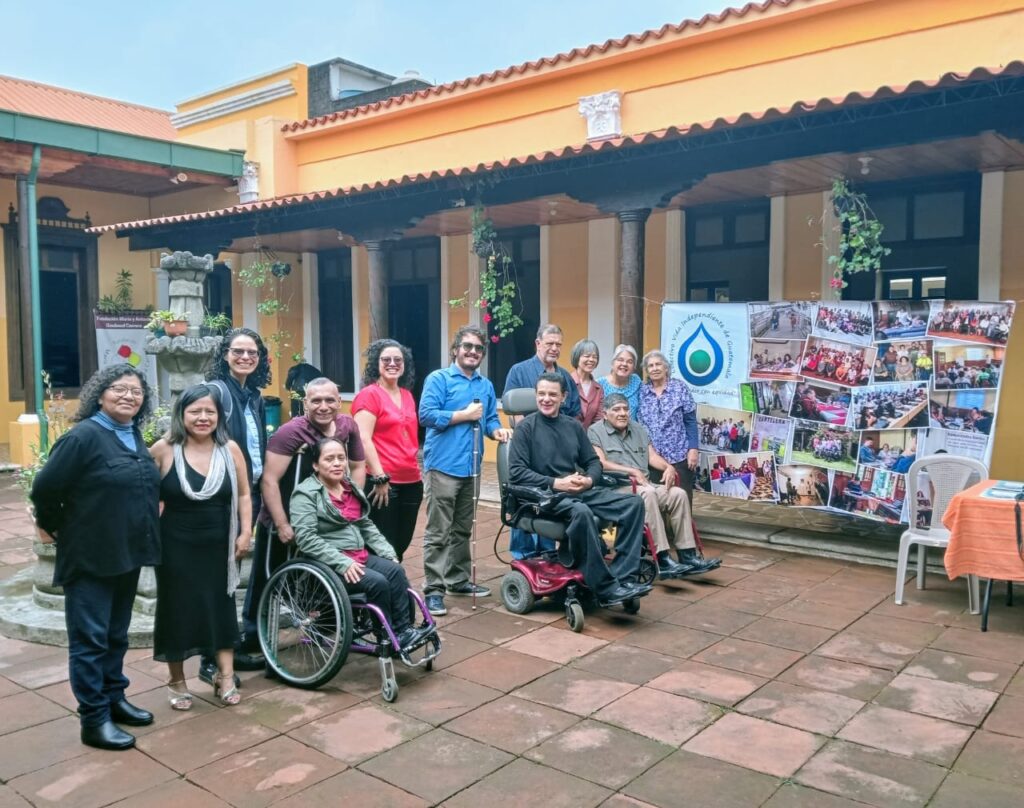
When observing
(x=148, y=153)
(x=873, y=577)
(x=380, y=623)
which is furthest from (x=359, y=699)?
(x=148, y=153)

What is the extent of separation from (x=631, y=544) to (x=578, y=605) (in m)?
0.46

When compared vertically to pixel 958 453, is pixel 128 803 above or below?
below

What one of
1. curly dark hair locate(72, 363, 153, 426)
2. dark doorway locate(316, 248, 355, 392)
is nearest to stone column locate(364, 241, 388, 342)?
dark doorway locate(316, 248, 355, 392)

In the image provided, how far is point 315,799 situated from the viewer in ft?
9.85

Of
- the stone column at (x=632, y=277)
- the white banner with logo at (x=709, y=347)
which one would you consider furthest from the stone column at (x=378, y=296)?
the white banner with logo at (x=709, y=347)

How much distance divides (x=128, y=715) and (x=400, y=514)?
73.6 inches

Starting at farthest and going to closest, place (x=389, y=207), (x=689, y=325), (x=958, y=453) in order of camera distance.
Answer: (x=389, y=207), (x=689, y=325), (x=958, y=453)

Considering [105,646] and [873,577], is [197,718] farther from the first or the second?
[873,577]

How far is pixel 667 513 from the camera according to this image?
18.7 ft

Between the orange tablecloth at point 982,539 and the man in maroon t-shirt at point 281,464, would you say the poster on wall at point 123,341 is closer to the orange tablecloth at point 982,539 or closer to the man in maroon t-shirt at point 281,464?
the man in maroon t-shirt at point 281,464

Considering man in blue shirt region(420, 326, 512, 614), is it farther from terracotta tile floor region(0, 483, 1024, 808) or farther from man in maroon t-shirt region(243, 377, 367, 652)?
man in maroon t-shirt region(243, 377, 367, 652)

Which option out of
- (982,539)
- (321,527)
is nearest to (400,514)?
(321,527)

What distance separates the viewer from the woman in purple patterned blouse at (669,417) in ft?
20.8

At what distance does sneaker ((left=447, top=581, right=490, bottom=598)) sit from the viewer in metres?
5.42
